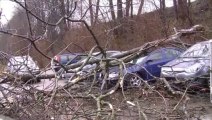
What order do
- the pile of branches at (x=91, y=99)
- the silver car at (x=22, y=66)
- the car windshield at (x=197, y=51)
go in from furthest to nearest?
the car windshield at (x=197, y=51)
the silver car at (x=22, y=66)
the pile of branches at (x=91, y=99)

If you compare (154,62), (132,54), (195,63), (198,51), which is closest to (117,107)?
(132,54)

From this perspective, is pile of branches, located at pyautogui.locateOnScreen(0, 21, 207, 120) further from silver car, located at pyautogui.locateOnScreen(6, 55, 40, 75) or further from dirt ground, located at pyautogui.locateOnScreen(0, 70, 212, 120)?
silver car, located at pyautogui.locateOnScreen(6, 55, 40, 75)

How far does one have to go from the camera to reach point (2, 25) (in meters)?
6.89

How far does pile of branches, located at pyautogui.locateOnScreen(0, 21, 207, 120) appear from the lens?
5.84 meters

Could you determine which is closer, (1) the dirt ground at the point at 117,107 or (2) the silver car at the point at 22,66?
(1) the dirt ground at the point at 117,107

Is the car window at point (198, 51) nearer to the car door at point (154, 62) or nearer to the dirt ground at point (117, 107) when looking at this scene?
the car door at point (154, 62)

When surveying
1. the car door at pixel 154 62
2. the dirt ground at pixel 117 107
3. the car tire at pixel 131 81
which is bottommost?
the car door at pixel 154 62

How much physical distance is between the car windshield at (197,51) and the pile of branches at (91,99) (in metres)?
3.54

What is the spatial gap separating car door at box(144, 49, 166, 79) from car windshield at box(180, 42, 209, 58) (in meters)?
2.17

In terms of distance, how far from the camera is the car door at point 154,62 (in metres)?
13.6

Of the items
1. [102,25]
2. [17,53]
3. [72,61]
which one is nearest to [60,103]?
[17,53]

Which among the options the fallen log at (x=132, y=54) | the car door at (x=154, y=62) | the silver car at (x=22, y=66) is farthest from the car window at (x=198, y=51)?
the silver car at (x=22, y=66)

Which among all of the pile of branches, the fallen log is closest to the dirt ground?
the pile of branches

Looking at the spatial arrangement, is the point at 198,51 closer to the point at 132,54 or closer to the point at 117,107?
the point at 132,54
